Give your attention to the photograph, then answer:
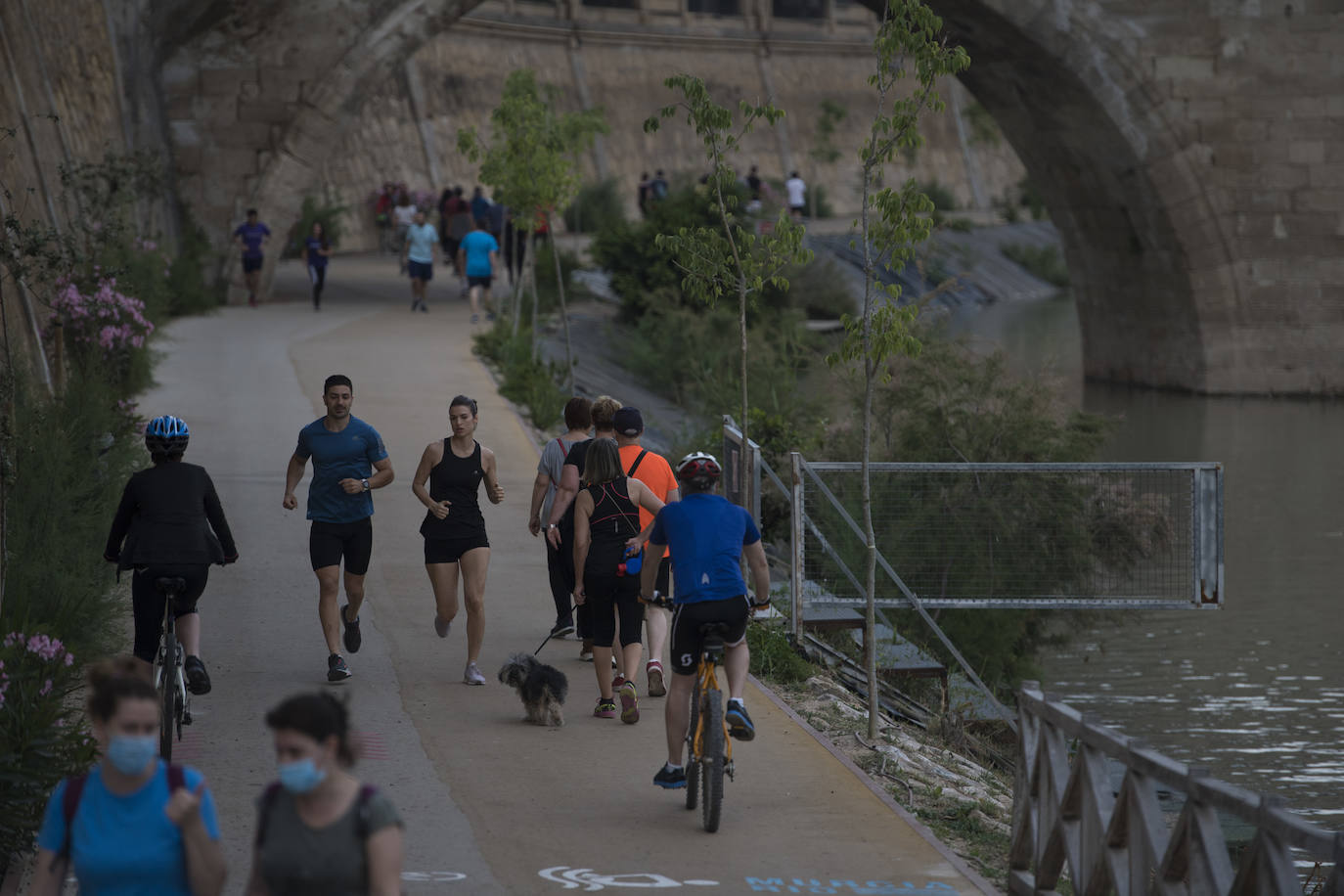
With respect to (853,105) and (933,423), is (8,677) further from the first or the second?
(853,105)

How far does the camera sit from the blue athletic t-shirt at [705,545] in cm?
712

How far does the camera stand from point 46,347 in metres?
15.6

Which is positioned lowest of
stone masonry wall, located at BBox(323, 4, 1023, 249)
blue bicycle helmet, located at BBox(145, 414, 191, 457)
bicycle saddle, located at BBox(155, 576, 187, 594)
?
bicycle saddle, located at BBox(155, 576, 187, 594)

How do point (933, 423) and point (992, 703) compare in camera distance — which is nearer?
point (992, 703)

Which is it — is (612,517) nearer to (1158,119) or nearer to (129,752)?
(129,752)

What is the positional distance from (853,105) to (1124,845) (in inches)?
2213

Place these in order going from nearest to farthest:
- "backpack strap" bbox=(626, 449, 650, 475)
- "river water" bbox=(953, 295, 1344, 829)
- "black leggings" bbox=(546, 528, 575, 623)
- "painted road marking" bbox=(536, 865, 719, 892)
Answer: "painted road marking" bbox=(536, 865, 719, 892) → "backpack strap" bbox=(626, 449, 650, 475) → "black leggings" bbox=(546, 528, 575, 623) → "river water" bbox=(953, 295, 1344, 829)

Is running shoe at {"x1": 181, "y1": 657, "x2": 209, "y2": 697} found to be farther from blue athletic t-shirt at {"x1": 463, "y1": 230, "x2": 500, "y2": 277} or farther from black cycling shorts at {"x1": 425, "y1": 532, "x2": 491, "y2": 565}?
blue athletic t-shirt at {"x1": 463, "y1": 230, "x2": 500, "y2": 277}

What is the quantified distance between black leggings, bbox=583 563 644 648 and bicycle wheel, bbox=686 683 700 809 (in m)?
1.30

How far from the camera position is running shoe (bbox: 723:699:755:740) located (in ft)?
23.2

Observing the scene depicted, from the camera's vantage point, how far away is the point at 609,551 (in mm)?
8508

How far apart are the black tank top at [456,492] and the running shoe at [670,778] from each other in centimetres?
224

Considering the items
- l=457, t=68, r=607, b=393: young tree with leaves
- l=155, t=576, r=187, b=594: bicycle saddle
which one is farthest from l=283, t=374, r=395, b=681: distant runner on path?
l=457, t=68, r=607, b=393: young tree with leaves

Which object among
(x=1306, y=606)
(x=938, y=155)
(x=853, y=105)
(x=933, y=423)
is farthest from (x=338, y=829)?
(x=938, y=155)
